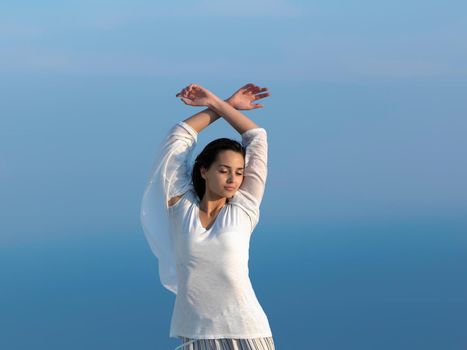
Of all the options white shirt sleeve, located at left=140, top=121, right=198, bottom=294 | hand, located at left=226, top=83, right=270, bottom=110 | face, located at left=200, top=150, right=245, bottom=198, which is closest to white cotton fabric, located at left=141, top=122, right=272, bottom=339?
white shirt sleeve, located at left=140, top=121, right=198, bottom=294

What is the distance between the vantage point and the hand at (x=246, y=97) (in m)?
5.27

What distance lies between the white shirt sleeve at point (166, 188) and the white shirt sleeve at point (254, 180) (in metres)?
0.29

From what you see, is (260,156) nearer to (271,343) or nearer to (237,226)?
(237,226)

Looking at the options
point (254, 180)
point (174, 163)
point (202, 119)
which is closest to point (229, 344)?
point (254, 180)

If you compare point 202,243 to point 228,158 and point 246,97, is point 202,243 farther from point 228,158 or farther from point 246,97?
point 246,97

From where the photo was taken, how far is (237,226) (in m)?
4.91

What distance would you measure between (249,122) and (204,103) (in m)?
0.27

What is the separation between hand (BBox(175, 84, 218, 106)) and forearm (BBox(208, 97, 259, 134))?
0.03 m

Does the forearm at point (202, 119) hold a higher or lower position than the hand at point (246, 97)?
lower

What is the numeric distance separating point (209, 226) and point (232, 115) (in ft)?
2.11

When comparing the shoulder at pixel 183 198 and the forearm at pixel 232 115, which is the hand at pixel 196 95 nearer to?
the forearm at pixel 232 115

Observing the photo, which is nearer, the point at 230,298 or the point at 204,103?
the point at 230,298

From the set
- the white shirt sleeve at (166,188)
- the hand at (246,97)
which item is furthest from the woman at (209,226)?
the hand at (246,97)

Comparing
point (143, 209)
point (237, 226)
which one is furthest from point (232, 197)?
point (143, 209)
